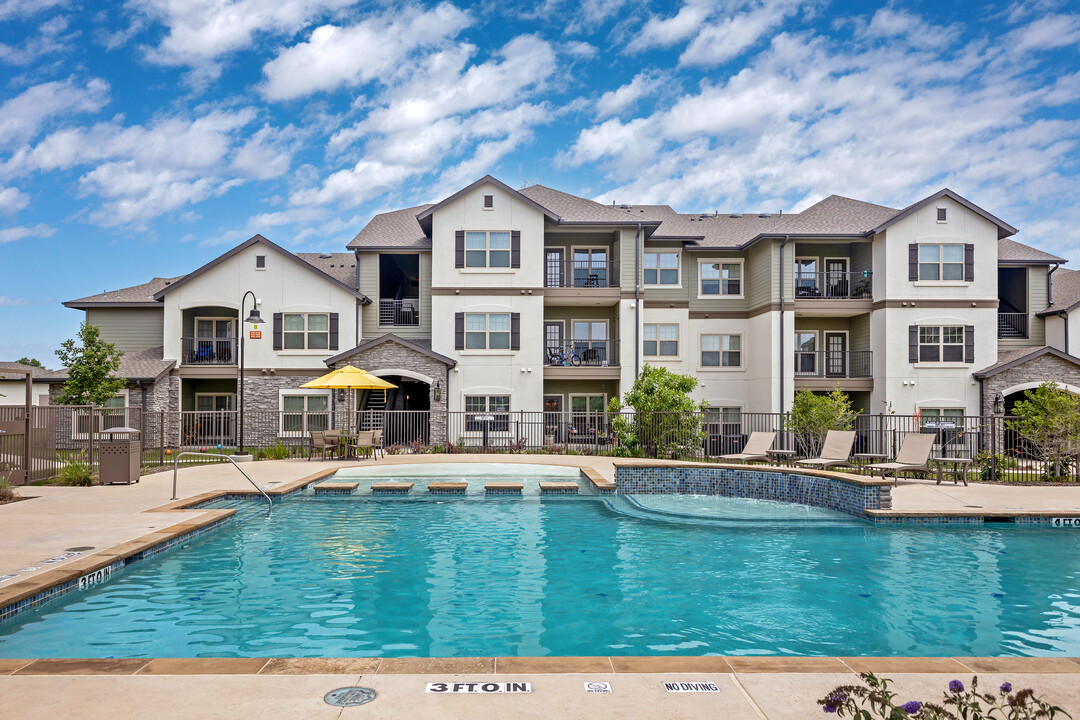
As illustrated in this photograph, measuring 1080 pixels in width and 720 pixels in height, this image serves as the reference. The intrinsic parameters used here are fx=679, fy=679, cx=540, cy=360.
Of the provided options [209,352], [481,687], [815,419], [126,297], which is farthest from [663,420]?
[126,297]

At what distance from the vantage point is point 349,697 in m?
3.74

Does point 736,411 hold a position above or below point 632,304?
below

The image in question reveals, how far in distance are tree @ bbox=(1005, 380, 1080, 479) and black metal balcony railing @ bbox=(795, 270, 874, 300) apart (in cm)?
1167

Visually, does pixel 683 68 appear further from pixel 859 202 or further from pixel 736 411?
pixel 736 411

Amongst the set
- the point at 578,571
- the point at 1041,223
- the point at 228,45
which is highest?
the point at 228,45

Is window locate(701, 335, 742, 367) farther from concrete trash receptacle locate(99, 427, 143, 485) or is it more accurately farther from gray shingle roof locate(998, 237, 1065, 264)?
concrete trash receptacle locate(99, 427, 143, 485)

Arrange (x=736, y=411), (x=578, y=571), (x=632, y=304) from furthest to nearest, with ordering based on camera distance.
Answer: (x=736, y=411), (x=632, y=304), (x=578, y=571)

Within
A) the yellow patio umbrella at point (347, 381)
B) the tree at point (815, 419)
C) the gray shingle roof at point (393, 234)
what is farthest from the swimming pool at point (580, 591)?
the gray shingle roof at point (393, 234)

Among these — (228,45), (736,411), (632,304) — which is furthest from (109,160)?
(736,411)

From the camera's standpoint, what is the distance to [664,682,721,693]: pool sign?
3807 mm

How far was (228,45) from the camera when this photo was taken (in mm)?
22703

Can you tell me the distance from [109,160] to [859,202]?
3147 cm

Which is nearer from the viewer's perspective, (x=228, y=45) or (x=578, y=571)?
(x=578, y=571)

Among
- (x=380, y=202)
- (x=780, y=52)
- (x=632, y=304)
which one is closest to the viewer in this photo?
(x=780, y=52)
